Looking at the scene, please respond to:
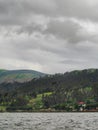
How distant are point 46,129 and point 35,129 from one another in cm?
324

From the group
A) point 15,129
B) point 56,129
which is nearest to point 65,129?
point 56,129

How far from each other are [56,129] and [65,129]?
2.51 meters

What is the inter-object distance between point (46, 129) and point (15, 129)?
8914 mm

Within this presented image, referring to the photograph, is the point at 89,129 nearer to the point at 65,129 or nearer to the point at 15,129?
the point at 65,129

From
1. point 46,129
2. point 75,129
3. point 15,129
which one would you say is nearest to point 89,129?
Result: point 75,129

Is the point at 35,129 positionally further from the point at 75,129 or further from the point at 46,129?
the point at 75,129

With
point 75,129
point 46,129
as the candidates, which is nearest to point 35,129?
point 46,129

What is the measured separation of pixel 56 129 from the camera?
99.4 metres

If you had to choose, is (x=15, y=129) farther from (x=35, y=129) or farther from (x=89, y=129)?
(x=89, y=129)

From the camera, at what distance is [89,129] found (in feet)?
325

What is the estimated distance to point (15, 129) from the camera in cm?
10100

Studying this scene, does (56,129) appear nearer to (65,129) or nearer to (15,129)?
(65,129)

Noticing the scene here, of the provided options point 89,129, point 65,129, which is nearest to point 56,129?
point 65,129

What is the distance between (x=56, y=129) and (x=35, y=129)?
5.74 m
